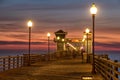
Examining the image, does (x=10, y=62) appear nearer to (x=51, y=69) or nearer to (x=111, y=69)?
(x=51, y=69)

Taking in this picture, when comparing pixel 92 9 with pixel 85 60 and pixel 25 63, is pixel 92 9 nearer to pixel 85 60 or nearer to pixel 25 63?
pixel 25 63

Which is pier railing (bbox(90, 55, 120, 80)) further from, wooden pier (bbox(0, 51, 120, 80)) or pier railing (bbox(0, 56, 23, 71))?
pier railing (bbox(0, 56, 23, 71))

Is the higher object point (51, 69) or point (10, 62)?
point (10, 62)

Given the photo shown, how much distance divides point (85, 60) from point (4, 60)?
1915 centimetres

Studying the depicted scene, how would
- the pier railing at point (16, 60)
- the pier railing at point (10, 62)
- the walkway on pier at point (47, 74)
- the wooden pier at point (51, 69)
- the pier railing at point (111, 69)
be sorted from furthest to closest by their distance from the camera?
1. the pier railing at point (16, 60)
2. the pier railing at point (10, 62)
3. the walkway on pier at point (47, 74)
4. the wooden pier at point (51, 69)
5. the pier railing at point (111, 69)

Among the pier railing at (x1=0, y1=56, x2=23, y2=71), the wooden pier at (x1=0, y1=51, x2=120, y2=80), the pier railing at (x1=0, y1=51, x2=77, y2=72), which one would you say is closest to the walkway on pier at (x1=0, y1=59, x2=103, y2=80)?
the wooden pier at (x1=0, y1=51, x2=120, y2=80)

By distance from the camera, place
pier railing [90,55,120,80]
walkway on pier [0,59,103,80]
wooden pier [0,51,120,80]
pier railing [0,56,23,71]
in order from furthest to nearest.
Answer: pier railing [0,56,23,71] < walkway on pier [0,59,103,80] < wooden pier [0,51,120,80] < pier railing [90,55,120,80]

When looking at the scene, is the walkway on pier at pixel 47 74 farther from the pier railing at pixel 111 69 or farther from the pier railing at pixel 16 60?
the pier railing at pixel 111 69

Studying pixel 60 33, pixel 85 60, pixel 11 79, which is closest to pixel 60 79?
pixel 11 79

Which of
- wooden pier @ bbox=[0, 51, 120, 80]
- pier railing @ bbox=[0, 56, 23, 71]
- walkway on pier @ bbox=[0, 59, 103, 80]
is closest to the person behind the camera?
wooden pier @ bbox=[0, 51, 120, 80]

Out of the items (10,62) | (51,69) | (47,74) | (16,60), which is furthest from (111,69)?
(16,60)

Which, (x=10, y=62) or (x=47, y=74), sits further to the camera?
(x=10, y=62)

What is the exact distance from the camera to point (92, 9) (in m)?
27.2

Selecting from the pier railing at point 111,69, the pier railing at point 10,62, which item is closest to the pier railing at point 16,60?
the pier railing at point 10,62
